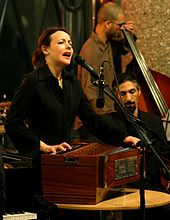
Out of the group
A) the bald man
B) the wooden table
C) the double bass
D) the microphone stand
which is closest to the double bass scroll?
the double bass

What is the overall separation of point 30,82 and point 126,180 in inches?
35.9

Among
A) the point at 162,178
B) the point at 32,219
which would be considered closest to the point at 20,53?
the point at 162,178

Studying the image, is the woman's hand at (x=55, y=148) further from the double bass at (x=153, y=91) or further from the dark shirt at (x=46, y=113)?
the double bass at (x=153, y=91)

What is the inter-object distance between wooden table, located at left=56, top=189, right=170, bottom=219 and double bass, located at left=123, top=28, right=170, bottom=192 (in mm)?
1341

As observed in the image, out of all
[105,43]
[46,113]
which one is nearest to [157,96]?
[105,43]

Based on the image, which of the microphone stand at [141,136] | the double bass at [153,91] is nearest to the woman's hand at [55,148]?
the microphone stand at [141,136]

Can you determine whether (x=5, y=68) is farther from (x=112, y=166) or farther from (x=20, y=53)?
(x=112, y=166)

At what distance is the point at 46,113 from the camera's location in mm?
4910

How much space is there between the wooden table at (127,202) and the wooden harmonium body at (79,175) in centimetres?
6

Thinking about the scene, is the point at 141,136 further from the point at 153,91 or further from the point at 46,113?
the point at 153,91

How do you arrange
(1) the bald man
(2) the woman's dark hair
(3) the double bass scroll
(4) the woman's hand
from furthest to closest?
(1) the bald man, (3) the double bass scroll, (2) the woman's dark hair, (4) the woman's hand

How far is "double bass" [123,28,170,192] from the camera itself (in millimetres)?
→ 6242

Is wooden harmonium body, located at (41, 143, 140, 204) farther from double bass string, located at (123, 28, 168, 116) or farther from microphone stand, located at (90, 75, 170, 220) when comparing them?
double bass string, located at (123, 28, 168, 116)

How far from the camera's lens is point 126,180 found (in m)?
4.68
